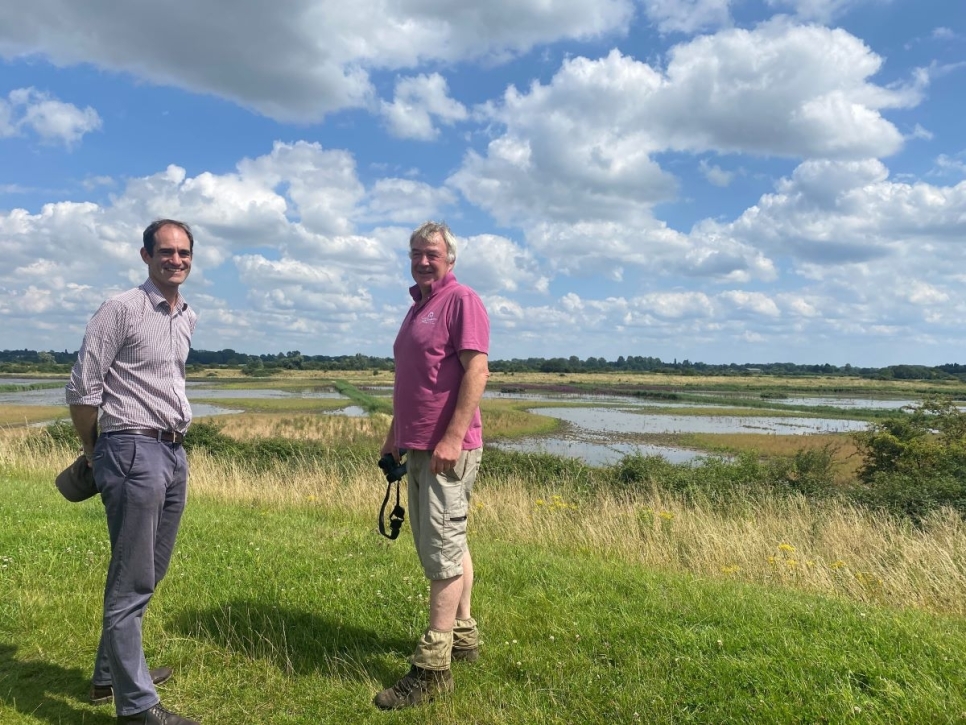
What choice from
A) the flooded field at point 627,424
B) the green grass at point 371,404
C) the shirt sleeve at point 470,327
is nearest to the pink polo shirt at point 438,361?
the shirt sleeve at point 470,327

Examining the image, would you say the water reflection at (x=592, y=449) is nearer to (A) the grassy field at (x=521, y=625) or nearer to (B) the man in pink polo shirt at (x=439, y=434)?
(A) the grassy field at (x=521, y=625)

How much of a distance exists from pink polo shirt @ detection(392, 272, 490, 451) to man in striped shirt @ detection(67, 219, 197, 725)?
1.10 m

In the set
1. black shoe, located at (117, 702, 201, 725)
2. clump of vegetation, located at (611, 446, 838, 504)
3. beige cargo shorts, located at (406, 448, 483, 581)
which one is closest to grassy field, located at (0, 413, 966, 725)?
black shoe, located at (117, 702, 201, 725)

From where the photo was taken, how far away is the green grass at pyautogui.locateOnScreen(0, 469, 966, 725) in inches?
120

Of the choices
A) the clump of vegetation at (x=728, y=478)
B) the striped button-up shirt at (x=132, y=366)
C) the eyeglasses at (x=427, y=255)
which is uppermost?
the eyeglasses at (x=427, y=255)

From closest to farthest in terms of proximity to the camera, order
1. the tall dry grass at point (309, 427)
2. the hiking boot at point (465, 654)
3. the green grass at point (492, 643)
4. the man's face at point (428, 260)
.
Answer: the green grass at point (492, 643), the man's face at point (428, 260), the hiking boot at point (465, 654), the tall dry grass at point (309, 427)

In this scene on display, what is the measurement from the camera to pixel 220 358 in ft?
492

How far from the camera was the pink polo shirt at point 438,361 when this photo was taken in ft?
10.6

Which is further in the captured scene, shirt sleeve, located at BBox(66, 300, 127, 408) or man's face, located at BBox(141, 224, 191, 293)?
man's face, located at BBox(141, 224, 191, 293)

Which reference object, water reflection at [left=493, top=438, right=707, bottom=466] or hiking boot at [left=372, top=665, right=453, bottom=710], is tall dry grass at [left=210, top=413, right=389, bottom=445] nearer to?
water reflection at [left=493, top=438, right=707, bottom=466]

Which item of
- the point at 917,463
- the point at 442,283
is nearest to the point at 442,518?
the point at 442,283

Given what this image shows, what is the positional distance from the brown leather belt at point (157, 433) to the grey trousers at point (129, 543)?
2 cm

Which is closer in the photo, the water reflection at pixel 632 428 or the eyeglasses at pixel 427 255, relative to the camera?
the eyeglasses at pixel 427 255

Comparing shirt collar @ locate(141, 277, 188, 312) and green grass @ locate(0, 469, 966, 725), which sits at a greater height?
shirt collar @ locate(141, 277, 188, 312)
